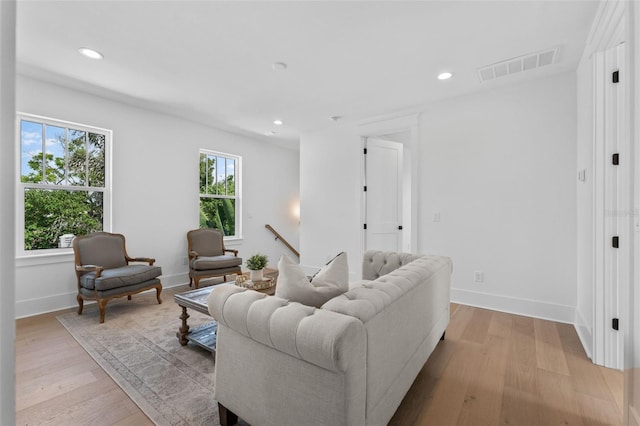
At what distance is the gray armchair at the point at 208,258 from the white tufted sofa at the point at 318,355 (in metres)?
2.82

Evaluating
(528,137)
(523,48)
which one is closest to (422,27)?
(523,48)

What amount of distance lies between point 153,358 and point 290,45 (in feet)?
9.38

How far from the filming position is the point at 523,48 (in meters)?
2.61

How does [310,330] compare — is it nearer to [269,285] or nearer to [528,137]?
[269,285]

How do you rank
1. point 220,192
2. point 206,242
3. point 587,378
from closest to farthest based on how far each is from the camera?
point 587,378
point 206,242
point 220,192

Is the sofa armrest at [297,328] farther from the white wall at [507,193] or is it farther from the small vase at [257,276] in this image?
the white wall at [507,193]

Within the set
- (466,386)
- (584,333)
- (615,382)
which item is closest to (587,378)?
(615,382)

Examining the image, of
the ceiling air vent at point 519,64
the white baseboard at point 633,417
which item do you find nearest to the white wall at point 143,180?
the ceiling air vent at point 519,64

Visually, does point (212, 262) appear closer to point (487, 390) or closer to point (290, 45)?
point (290, 45)

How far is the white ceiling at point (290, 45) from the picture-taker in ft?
6.93

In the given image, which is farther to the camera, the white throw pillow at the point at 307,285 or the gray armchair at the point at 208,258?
the gray armchair at the point at 208,258

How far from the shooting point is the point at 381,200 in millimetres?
4707

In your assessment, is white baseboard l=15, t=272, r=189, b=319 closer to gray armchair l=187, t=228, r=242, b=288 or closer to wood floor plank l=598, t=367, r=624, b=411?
gray armchair l=187, t=228, r=242, b=288

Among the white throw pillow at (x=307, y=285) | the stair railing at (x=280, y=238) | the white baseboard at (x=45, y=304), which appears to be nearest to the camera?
the white throw pillow at (x=307, y=285)
